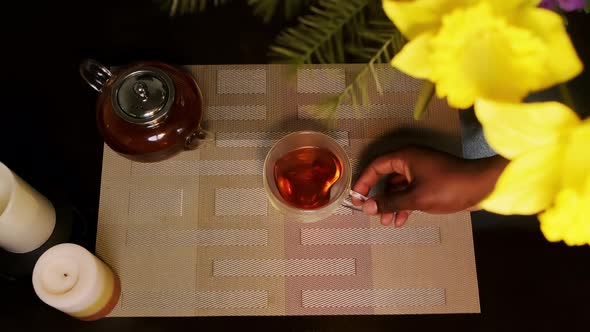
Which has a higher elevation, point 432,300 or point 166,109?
point 166,109

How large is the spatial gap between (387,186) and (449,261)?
0.10 meters

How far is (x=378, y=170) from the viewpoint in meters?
0.57

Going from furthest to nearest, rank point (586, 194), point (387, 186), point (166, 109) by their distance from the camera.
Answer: point (387, 186), point (166, 109), point (586, 194)

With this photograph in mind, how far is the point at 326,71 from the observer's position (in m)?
0.62

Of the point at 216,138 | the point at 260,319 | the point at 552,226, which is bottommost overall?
the point at 260,319

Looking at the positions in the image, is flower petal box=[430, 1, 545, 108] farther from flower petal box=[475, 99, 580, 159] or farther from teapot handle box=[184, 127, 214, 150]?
teapot handle box=[184, 127, 214, 150]

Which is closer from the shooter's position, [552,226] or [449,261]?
[552,226]

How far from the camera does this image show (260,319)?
0.57m

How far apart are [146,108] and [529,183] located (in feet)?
1.10

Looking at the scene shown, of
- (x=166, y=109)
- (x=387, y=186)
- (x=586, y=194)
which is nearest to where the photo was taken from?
(x=586, y=194)

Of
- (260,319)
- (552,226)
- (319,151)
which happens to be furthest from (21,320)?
(552,226)

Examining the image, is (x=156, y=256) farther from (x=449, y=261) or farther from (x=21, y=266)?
(x=449, y=261)

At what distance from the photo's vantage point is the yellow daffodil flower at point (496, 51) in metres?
0.26

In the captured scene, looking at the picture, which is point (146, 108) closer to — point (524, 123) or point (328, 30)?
point (328, 30)
